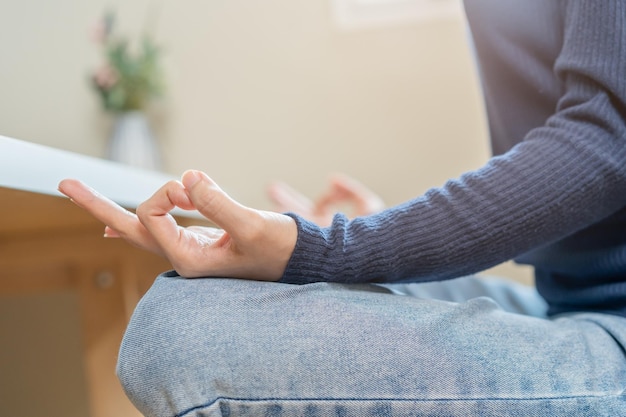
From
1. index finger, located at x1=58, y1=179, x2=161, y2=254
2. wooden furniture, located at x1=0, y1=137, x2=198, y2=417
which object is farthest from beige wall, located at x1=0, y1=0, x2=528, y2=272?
index finger, located at x1=58, y1=179, x2=161, y2=254

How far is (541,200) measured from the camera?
542 millimetres

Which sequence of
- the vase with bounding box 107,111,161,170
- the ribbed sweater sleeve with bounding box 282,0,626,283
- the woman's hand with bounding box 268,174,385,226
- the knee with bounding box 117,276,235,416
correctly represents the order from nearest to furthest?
the knee with bounding box 117,276,235,416, the ribbed sweater sleeve with bounding box 282,0,626,283, the woman's hand with bounding box 268,174,385,226, the vase with bounding box 107,111,161,170

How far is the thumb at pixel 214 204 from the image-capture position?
0.44m

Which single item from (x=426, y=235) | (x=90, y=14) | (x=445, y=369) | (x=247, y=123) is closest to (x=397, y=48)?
(x=247, y=123)

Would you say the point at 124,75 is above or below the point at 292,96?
above

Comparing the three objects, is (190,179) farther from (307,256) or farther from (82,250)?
(82,250)

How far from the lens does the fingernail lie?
444 millimetres

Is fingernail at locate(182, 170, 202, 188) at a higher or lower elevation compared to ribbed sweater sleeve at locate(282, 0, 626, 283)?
higher

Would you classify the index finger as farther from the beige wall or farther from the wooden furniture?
the beige wall

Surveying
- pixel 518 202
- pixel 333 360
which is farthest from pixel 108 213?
pixel 518 202

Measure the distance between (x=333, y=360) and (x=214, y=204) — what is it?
0.14 metres

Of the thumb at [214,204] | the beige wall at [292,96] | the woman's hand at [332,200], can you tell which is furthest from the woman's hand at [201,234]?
the beige wall at [292,96]

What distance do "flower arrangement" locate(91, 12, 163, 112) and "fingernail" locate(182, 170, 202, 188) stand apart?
125cm

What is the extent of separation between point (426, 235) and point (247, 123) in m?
1.22
